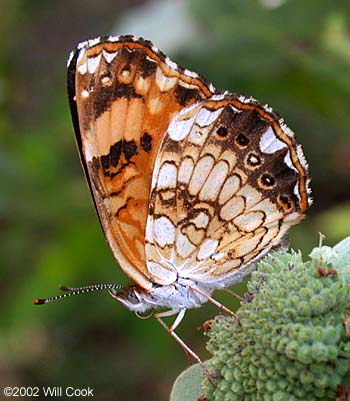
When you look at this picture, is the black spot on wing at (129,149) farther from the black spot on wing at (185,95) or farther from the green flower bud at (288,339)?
the green flower bud at (288,339)

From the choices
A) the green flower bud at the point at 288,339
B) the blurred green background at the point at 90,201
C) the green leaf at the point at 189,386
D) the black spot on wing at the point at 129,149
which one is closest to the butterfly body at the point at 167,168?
the black spot on wing at the point at 129,149

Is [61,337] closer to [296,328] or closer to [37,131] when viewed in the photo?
[37,131]

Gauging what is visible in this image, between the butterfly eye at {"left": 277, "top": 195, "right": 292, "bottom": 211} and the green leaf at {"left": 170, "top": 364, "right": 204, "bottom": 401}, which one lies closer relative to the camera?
the green leaf at {"left": 170, "top": 364, "right": 204, "bottom": 401}

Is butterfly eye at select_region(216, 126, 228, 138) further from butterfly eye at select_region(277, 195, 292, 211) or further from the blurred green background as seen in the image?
the blurred green background

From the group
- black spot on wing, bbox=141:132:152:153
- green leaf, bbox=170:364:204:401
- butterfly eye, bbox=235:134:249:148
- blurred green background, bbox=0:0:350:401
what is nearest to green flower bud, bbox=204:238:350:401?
green leaf, bbox=170:364:204:401

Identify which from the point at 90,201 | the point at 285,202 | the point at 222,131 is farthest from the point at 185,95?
the point at 90,201

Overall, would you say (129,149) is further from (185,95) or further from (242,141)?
(242,141)

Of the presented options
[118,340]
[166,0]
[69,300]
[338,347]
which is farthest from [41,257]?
[338,347]
